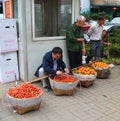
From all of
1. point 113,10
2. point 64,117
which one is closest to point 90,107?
point 64,117

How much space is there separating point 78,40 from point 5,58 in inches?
74.9

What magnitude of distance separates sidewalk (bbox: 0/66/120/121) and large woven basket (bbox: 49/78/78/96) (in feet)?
0.30

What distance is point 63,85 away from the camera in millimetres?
5590

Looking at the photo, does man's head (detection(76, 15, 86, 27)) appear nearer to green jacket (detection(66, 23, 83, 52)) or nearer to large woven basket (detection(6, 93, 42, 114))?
green jacket (detection(66, 23, 83, 52))

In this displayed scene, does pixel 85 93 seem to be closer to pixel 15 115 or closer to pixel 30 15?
pixel 15 115

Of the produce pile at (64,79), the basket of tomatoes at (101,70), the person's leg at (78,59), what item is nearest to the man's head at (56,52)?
the produce pile at (64,79)

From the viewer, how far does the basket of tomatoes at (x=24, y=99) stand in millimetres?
4688

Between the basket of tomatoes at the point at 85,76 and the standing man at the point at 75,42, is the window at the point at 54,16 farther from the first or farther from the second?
the basket of tomatoes at the point at 85,76

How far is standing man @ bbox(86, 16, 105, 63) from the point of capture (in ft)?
24.0

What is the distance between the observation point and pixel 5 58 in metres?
6.58

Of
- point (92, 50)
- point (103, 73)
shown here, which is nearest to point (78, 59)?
point (103, 73)

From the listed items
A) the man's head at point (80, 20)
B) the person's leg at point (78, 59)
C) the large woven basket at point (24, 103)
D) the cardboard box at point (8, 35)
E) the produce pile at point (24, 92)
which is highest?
the man's head at point (80, 20)

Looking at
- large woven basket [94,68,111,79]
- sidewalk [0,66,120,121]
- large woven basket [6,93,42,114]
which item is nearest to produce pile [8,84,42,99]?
large woven basket [6,93,42,114]

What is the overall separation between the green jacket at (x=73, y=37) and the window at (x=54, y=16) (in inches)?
17.0
